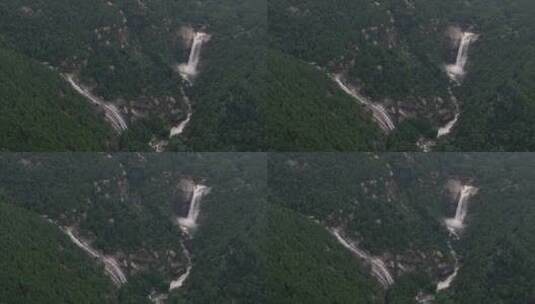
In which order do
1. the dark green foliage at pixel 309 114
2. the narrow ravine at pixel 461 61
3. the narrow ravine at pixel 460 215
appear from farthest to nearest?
the narrow ravine at pixel 461 61
the narrow ravine at pixel 460 215
the dark green foliage at pixel 309 114

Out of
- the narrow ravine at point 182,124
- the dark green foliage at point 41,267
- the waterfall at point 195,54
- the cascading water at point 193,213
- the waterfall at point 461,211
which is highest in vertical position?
the waterfall at point 195,54

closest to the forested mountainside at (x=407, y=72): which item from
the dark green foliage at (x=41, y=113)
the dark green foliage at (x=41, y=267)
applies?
the dark green foliage at (x=41, y=113)

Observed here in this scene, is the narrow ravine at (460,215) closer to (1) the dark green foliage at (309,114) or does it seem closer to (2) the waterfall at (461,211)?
(2) the waterfall at (461,211)

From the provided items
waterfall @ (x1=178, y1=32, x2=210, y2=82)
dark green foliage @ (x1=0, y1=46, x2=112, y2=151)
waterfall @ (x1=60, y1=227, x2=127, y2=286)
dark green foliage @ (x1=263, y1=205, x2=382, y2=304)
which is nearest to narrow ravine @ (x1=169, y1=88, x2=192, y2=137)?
waterfall @ (x1=178, y1=32, x2=210, y2=82)

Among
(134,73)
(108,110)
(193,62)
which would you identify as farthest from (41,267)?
(193,62)

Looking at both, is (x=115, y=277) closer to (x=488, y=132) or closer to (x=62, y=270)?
(x=62, y=270)

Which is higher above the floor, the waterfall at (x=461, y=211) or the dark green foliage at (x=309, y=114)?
the dark green foliage at (x=309, y=114)

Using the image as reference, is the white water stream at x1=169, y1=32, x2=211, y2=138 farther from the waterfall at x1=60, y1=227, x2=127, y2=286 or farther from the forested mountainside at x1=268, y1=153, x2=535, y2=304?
the waterfall at x1=60, y1=227, x2=127, y2=286

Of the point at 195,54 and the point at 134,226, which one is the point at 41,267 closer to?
the point at 134,226
